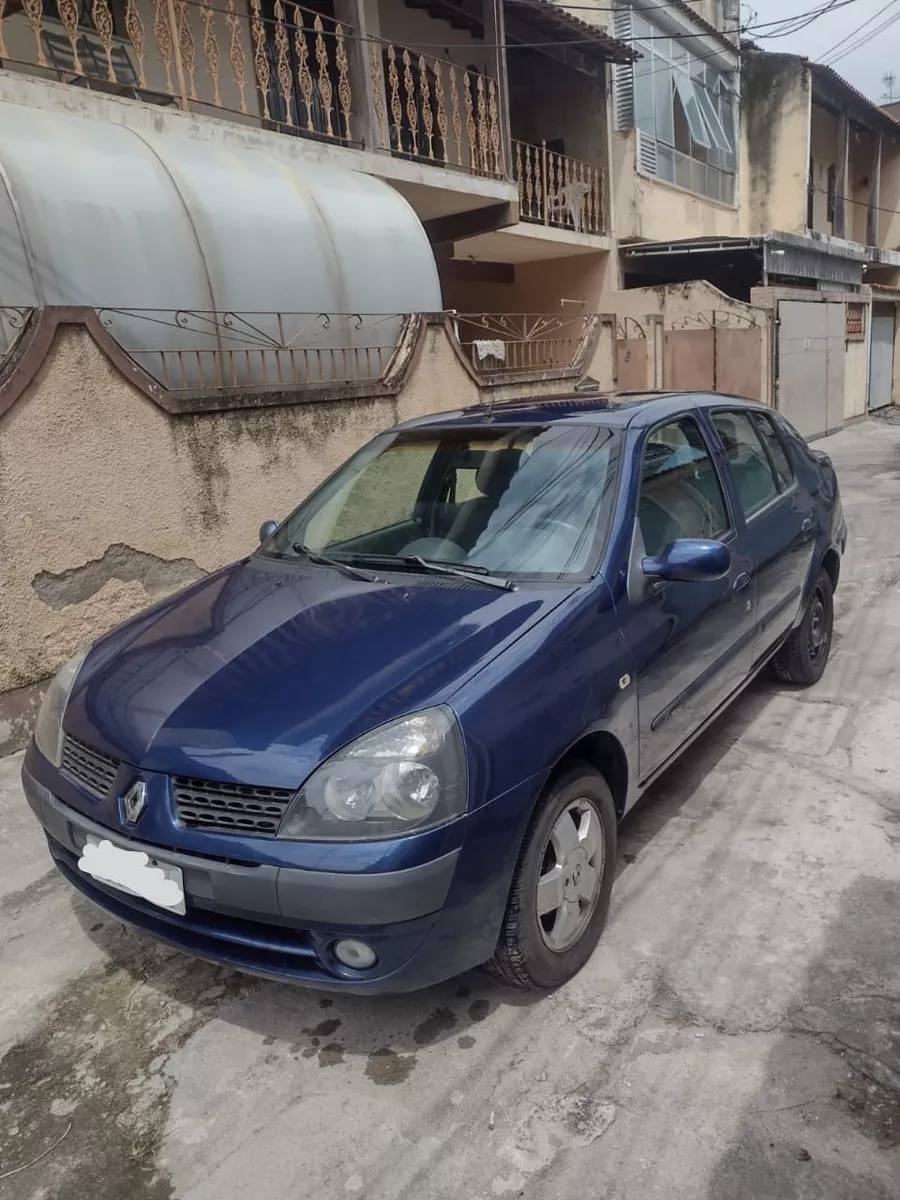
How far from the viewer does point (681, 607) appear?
310 centimetres

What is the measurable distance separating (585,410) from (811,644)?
2122mm

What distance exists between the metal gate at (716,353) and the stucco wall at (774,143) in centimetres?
576

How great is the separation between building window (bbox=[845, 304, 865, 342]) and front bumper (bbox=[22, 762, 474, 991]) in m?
18.7

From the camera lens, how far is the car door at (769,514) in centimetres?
383

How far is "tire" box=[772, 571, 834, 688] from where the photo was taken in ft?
15.1

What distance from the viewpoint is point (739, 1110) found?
6.98ft

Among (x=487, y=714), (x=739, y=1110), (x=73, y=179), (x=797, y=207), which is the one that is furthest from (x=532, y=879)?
(x=797, y=207)

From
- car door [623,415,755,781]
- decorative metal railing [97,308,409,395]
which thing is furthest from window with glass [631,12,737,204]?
car door [623,415,755,781]

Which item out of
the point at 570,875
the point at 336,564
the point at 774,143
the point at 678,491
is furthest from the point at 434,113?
the point at 570,875

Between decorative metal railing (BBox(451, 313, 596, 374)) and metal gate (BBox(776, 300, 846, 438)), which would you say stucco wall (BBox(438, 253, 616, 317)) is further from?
decorative metal railing (BBox(451, 313, 596, 374))

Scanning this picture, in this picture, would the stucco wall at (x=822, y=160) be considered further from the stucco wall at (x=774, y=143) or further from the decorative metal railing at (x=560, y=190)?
the decorative metal railing at (x=560, y=190)

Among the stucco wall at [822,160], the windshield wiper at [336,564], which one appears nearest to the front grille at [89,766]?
the windshield wiper at [336,564]

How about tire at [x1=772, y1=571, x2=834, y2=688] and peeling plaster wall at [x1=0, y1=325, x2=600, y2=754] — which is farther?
tire at [x1=772, y1=571, x2=834, y2=688]

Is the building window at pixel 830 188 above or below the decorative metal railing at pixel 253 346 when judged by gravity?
above
